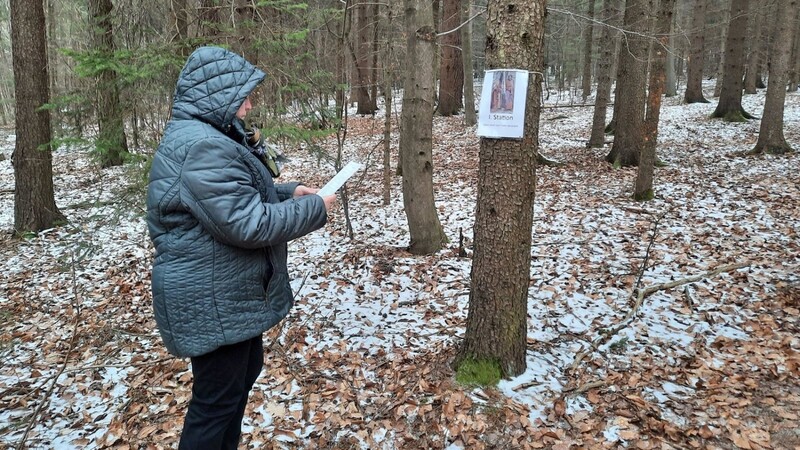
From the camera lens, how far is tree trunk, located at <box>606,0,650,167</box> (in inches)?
Answer: 353

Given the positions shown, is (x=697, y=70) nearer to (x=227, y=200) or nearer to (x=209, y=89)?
(x=209, y=89)

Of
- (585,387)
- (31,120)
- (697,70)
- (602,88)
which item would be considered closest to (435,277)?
(585,387)

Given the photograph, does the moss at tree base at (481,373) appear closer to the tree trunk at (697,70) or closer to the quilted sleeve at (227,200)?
the quilted sleeve at (227,200)

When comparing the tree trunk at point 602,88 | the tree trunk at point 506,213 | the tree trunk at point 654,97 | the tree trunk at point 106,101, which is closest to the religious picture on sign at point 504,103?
the tree trunk at point 506,213

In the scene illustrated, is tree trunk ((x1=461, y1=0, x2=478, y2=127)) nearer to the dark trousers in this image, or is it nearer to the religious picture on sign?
the religious picture on sign

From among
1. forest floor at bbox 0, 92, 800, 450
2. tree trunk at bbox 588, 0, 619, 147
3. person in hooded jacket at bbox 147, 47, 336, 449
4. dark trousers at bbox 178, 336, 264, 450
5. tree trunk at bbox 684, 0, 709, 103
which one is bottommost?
forest floor at bbox 0, 92, 800, 450

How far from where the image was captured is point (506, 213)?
298cm

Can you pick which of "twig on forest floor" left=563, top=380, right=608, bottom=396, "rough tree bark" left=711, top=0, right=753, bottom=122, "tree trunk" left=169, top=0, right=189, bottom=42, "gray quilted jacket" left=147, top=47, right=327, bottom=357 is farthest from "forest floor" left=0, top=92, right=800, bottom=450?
"rough tree bark" left=711, top=0, right=753, bottom=122

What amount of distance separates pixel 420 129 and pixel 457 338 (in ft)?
8.96

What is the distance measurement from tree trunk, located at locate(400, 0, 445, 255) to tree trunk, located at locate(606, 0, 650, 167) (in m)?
5.39

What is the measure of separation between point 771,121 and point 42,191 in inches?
554

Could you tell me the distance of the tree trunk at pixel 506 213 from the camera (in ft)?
9.14

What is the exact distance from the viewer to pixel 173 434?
3.19 metres

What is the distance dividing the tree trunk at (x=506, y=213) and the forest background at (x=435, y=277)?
15 millimetres
